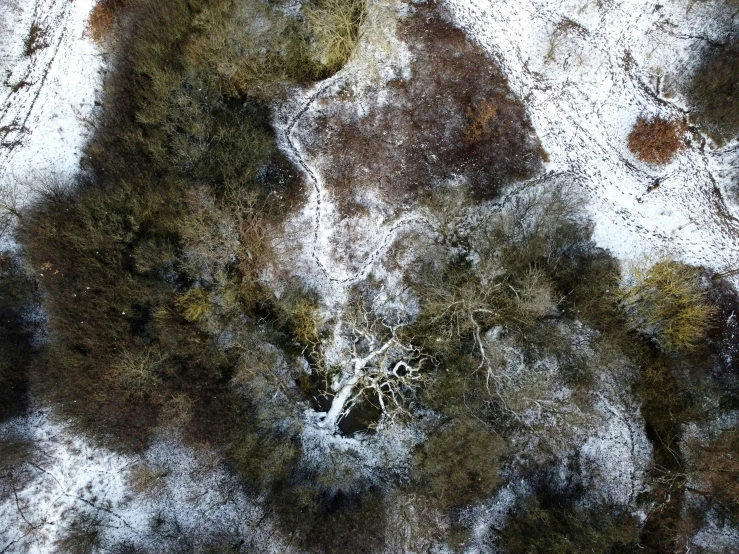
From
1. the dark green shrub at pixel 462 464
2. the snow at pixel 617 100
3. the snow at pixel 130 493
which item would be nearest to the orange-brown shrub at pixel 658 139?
the snow at pixel 617 100

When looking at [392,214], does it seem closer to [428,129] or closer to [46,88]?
[428,129]

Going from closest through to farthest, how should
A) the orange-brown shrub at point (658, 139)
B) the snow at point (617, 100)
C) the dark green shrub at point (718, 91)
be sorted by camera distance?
the dark green shrub at point (718, 91) < the snow at point (617, 100) < the orange-brown shrub at point (658, 139)

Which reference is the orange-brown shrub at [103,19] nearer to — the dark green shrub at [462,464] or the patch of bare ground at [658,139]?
the dark green shrub at [462,464]

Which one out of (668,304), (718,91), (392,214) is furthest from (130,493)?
(718,91)

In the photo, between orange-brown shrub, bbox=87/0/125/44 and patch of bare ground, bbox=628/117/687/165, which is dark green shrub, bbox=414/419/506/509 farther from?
orange-brown shrub, bbox=87/0/125/44

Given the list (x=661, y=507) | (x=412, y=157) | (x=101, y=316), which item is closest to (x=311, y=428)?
(x=101, y=316)

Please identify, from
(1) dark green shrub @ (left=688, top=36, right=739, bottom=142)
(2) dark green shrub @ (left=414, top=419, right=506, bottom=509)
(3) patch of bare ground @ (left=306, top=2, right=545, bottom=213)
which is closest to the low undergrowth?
(3) patch of bare ground @ (left=306, top=2, right=545, bottom=213)

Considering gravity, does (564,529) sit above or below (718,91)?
below

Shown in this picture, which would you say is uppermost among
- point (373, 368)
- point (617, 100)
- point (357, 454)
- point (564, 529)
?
point (617, 100)
